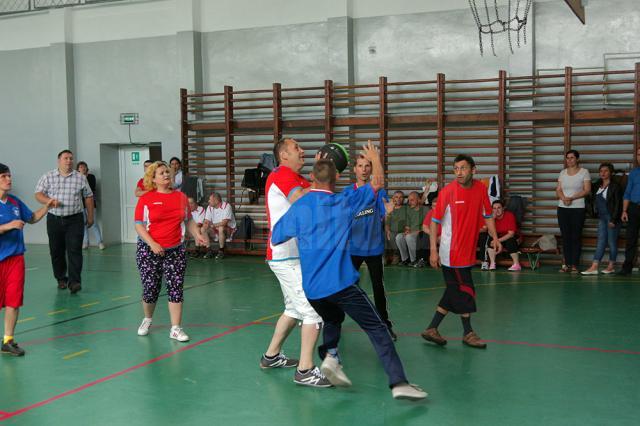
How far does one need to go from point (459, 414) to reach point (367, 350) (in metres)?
1.64

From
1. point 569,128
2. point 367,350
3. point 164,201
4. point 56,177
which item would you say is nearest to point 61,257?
point 56,177

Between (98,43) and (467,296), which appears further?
(98,43)

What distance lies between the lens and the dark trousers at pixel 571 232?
10.4 m

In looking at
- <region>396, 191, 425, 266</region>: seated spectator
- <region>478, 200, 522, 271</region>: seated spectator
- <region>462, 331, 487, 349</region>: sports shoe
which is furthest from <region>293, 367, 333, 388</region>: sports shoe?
<region>396, 191, 425, 266</region>: seated spectator

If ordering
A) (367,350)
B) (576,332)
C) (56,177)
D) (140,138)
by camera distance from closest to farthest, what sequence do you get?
(367,350)
(576,332)
(56,177)
(140,138)

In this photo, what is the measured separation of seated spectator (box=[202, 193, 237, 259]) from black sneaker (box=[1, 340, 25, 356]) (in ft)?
22.5

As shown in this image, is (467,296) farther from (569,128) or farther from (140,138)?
(140,138)

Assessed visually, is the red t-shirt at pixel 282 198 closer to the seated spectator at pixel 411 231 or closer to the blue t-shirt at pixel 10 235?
the blue t-shirt at pixel 10 235

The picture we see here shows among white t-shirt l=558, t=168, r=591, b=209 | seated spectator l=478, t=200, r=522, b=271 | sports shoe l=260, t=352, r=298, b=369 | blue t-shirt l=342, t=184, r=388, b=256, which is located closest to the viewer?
sports shoe l=260, t=352, r=298, b=369

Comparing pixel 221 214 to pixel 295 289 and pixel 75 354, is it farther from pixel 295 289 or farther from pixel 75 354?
pixel 295 289

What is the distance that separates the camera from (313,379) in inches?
191

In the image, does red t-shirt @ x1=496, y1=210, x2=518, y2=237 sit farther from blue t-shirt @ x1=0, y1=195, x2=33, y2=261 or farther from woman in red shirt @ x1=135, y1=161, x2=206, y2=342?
blue t-shirt @ x1=0, y1=195, x2=33, y2=261

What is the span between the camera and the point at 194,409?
4.48m

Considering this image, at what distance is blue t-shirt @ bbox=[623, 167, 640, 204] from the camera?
32.3ft
